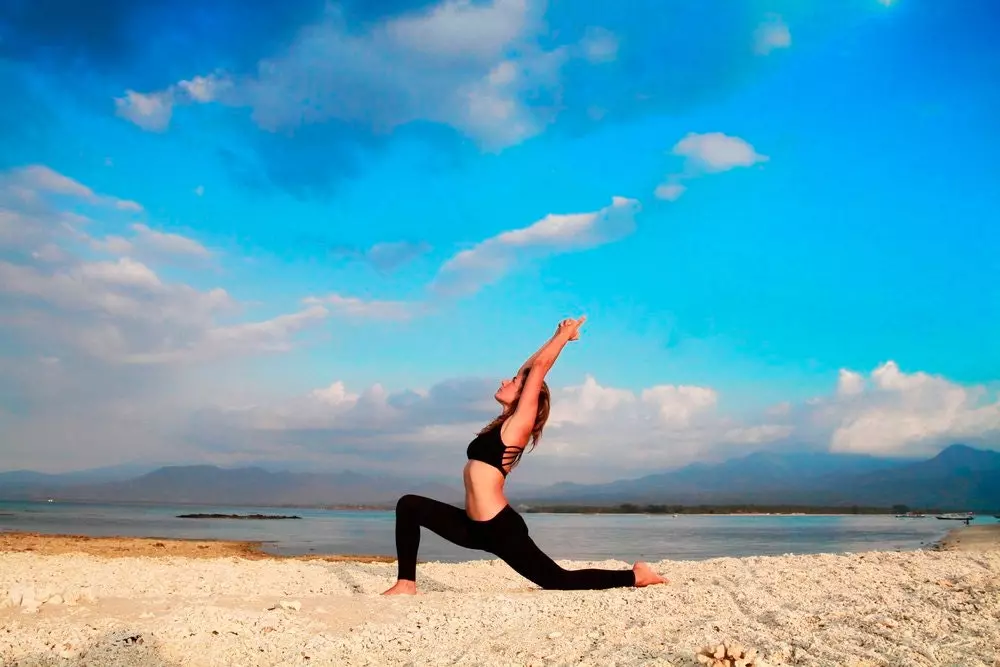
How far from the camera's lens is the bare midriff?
18.3 ft

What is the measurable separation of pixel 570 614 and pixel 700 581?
223cm

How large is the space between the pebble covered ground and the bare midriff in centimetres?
63

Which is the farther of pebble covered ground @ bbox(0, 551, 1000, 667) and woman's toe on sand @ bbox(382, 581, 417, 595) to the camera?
woman's toe on sand @ bbox(382, 581, 417, 595)

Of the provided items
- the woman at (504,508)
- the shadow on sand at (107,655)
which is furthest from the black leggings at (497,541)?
the shadow on sand at (107,655)

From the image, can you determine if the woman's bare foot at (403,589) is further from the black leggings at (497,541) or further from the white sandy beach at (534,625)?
the white sandy beach at (534,625)

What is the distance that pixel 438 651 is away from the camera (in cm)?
408

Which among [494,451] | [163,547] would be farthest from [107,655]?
[163,547]

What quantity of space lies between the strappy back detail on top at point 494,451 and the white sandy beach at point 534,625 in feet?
3.24

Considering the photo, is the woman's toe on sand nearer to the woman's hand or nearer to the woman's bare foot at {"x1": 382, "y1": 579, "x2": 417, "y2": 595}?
the woman's bare foot at {"x1": 382, "y1": 579, "x2": 417, "y2": 595}

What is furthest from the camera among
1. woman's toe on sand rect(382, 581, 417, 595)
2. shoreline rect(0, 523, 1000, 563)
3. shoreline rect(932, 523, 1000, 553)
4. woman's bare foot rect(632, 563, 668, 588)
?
shoreline rect(0, 523, 1000, 563)

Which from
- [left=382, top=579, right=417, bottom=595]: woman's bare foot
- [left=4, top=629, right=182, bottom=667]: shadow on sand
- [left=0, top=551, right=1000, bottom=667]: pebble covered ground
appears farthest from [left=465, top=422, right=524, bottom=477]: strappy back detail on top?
[left=4, top=629, right=182, bottom=667]: shadow on sand

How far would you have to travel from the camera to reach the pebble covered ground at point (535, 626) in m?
3.85

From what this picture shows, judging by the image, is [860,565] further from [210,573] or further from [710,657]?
[210,573]

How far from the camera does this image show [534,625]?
4617 millimetres
